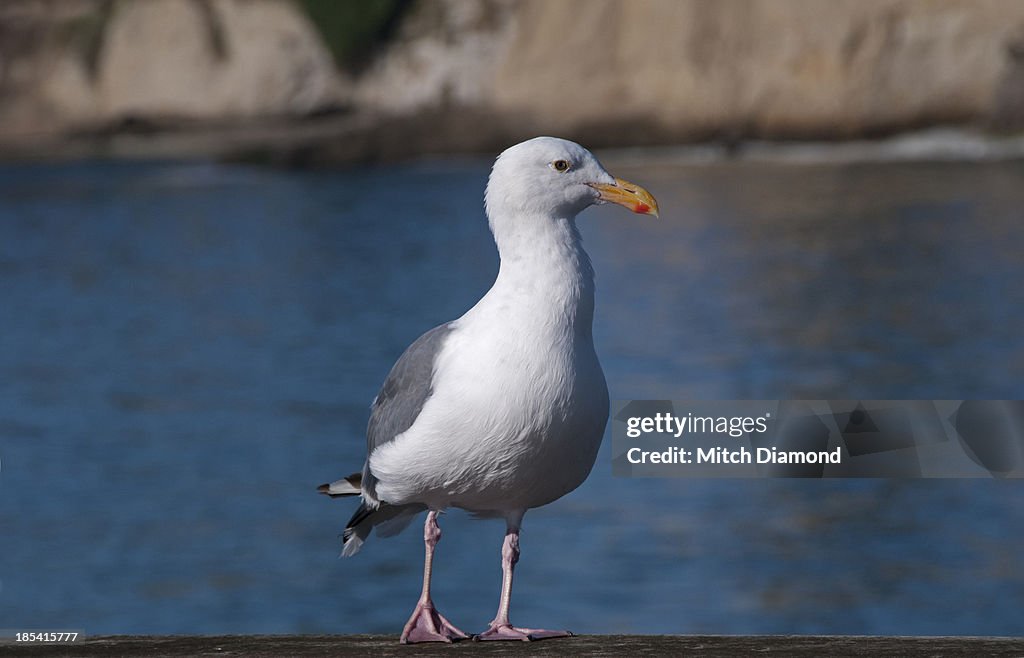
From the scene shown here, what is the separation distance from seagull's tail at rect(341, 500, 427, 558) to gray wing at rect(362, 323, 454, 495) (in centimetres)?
21

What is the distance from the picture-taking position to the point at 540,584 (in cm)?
1242

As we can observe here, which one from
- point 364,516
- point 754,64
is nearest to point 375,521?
point 364,516

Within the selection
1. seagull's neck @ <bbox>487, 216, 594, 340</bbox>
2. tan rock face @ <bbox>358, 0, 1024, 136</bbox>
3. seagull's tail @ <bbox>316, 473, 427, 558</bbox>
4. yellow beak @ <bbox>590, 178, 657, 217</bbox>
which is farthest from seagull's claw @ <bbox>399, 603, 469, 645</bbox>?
tan rock face @ <bbox>358, 0, 1024, 136</bbox>

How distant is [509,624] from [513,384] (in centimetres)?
83

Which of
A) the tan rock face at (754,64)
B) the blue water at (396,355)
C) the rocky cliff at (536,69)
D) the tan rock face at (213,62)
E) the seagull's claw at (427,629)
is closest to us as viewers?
the seagull's claw at (427,629)

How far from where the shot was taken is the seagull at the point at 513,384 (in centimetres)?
525

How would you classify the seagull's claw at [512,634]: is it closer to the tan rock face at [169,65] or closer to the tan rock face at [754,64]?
the tan rock face at [754,64]

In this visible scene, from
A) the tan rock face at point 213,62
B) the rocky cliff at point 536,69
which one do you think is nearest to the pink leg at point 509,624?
the rocky cliff at point 536,69

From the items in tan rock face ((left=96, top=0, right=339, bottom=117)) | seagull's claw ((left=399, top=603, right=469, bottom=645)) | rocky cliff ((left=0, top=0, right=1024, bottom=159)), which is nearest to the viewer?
seagull's claw ((left=399, top=603, right=469, bottom=645))

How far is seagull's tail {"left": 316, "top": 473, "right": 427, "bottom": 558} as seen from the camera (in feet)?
19.8

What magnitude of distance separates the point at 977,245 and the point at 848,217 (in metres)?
6.70

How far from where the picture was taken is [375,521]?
619 cm

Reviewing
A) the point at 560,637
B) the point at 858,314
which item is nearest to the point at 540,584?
the point at 560,637

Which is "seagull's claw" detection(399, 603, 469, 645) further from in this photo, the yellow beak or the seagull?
the yellow beak
